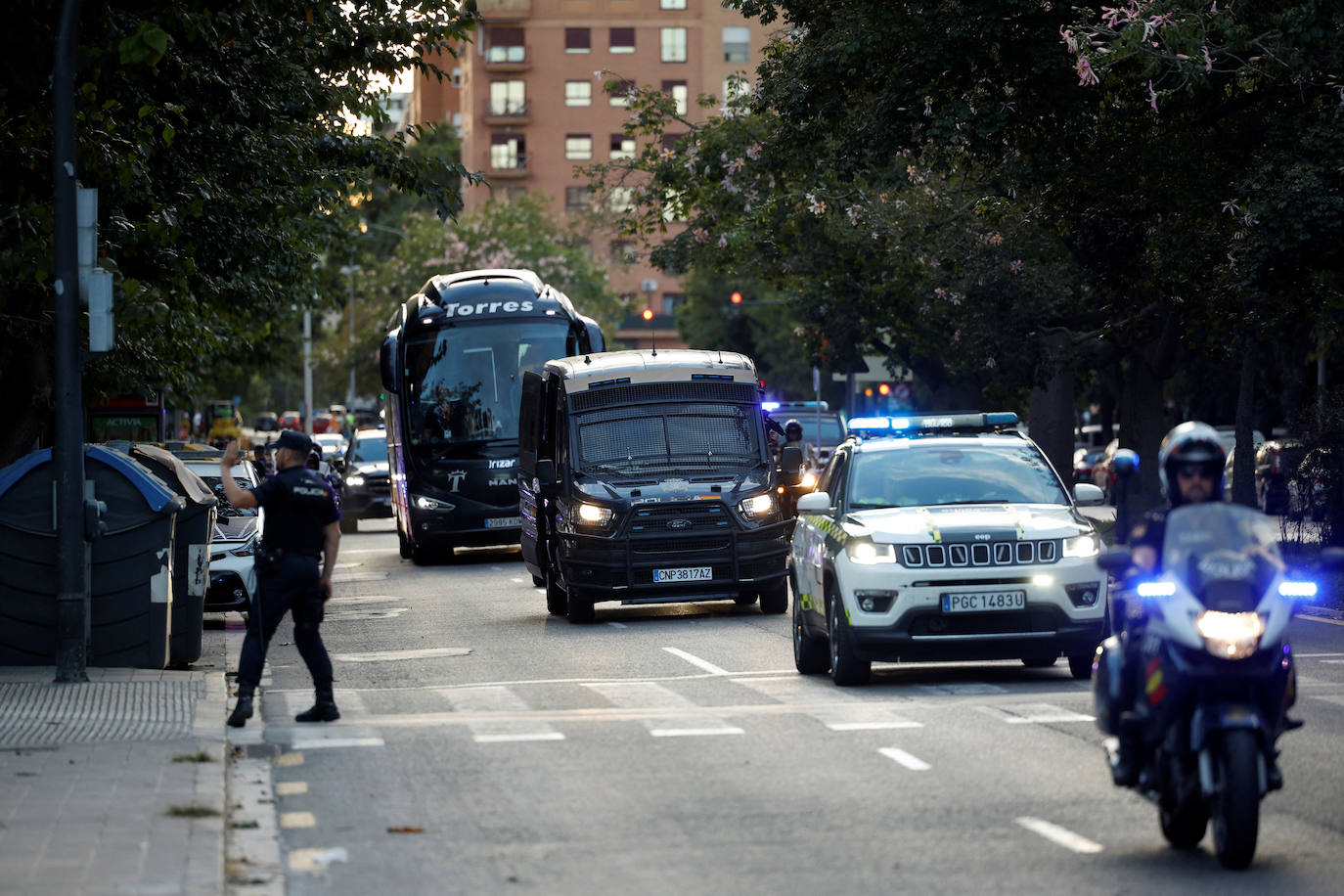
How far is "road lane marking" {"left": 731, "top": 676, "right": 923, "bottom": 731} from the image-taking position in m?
12.6

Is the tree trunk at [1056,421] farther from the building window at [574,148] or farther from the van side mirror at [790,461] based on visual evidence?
the building window at [574,148]

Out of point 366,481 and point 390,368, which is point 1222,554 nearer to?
point 390,368

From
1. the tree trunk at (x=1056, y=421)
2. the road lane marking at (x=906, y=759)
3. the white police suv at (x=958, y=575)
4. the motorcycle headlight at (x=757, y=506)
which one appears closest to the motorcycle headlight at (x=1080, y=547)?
the white police suv at (x=958, y=575)

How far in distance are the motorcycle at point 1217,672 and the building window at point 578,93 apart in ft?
363

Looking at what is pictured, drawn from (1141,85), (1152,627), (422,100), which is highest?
(422,100)

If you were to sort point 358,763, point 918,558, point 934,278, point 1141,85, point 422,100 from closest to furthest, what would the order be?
point 358,763 → point 918,558 → point 1141,85 → point 934,278 → point 422,100

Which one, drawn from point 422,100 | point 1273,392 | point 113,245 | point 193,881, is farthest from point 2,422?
point 422,100

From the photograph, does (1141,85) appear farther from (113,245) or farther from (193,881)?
(193,881)

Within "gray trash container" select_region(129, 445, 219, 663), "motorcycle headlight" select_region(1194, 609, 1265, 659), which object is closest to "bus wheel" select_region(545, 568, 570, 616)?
"gray trash container" select_region(129, 445, 219, 663)

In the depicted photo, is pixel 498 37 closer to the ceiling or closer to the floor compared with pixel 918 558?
closer to the ceiling

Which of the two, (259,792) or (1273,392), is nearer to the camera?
(259,792)

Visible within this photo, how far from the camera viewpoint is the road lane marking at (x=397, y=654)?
17.8 metres

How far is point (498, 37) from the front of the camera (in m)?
118

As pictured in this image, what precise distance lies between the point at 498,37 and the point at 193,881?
11275 cm
